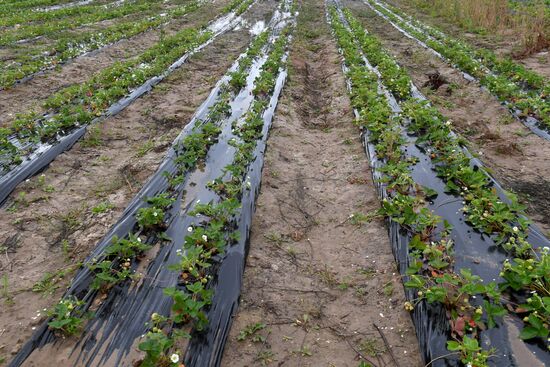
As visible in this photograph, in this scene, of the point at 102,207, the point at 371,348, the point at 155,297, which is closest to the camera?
the point at 371,348

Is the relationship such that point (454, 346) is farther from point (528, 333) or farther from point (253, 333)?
point (253, 333)

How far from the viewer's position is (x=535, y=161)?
605cm

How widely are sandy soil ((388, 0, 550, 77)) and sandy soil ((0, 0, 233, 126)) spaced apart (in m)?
11.4

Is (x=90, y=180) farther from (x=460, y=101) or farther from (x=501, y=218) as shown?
(x=460, y=101)

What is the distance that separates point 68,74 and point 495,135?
10118 millimetres

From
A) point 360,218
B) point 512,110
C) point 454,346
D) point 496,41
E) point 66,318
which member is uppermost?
point 496,41

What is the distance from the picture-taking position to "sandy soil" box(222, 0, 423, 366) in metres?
3.21

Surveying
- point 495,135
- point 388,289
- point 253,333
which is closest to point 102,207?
point 253,333

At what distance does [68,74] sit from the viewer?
9.73m

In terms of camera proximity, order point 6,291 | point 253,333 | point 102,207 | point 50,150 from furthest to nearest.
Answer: point 50,150 < point 102,207 < point 6,291 < point 253,333

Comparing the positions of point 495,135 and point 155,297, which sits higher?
point 495,135

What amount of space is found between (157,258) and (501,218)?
3788 millimetres

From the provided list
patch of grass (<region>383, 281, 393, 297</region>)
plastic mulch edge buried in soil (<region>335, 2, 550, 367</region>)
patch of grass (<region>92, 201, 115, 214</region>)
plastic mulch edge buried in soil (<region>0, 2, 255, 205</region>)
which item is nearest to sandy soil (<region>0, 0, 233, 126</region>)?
plastic mulch edge buried in soil (<region>0, 2, 255, 205</region>)

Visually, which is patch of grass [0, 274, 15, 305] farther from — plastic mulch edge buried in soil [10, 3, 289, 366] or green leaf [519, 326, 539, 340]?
green leaf [519, 326, 539, 340]
